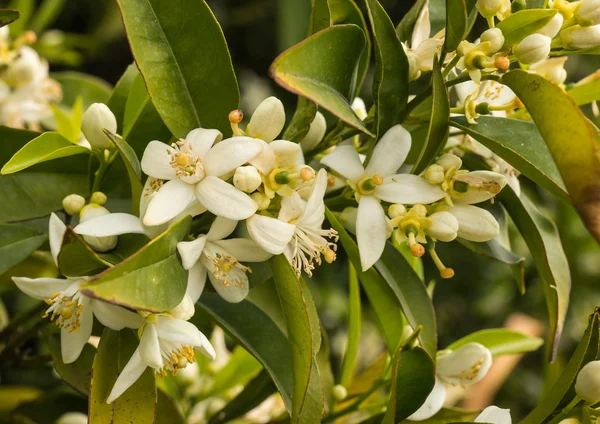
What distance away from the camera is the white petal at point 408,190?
578mm

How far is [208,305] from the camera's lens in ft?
2.28

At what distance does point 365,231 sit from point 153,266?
0.18 m

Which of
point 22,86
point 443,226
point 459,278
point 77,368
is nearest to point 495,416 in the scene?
point 443,226

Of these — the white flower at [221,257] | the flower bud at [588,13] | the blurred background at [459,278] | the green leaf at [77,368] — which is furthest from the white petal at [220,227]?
the blurred background at [459,278]

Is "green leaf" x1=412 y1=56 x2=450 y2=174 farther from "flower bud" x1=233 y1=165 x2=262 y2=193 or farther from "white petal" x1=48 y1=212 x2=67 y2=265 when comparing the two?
"white petal" x1=48 y1=212 x2=67 y2=265

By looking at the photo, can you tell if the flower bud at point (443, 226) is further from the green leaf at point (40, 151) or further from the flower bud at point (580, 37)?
the green leaf at point (40, 151)

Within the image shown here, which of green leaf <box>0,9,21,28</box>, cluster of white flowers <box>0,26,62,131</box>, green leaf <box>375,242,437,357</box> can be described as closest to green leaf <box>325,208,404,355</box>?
green leaf <box>375,242,437,357</box>

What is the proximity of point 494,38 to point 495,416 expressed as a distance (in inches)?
12.6

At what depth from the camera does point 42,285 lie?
23.0 inches

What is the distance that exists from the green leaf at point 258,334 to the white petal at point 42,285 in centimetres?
15

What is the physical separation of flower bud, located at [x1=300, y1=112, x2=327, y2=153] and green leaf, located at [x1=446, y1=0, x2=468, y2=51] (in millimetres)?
140

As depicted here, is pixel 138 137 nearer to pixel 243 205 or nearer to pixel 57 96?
pixel 243 205

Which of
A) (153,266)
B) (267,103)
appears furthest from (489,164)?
(153,266)

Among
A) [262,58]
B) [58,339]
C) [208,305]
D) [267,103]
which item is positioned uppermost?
[267,103]
